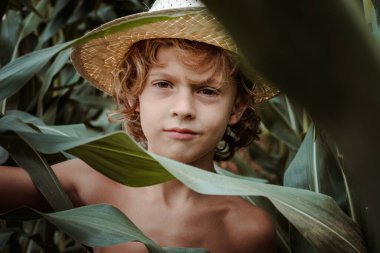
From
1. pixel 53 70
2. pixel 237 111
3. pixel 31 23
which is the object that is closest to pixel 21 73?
pixel 237 111

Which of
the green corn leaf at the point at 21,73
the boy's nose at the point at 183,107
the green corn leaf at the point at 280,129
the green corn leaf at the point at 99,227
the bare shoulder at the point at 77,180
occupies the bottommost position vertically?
the green corn leaf at the point at 280,129

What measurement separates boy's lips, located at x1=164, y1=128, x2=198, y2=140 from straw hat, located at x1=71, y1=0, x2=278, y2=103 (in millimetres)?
115

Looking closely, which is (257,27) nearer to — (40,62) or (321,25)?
(321,25)

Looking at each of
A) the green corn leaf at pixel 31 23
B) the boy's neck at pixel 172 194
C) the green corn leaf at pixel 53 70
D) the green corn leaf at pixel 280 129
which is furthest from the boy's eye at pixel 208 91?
the green corn leaf at pixel 31 23

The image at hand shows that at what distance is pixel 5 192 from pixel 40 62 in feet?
0.53

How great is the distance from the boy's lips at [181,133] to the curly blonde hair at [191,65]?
87 mm

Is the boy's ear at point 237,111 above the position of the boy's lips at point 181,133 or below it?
below

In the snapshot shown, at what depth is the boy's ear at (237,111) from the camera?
881 millimetres

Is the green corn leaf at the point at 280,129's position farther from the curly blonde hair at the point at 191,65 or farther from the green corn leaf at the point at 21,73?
the green corn leaf at the point at 21,73

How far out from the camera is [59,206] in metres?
0.61

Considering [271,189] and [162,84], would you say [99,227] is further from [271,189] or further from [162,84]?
[162,84]

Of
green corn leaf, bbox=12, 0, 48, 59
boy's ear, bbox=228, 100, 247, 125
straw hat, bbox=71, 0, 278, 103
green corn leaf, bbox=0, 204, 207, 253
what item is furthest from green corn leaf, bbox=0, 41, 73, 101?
green corn leaf, bbox=12, 0, 48, 59

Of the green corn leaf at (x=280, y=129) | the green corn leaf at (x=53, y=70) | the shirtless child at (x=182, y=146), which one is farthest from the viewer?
the green corn leaf at (x=280, y=129)

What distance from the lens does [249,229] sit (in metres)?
0.81
